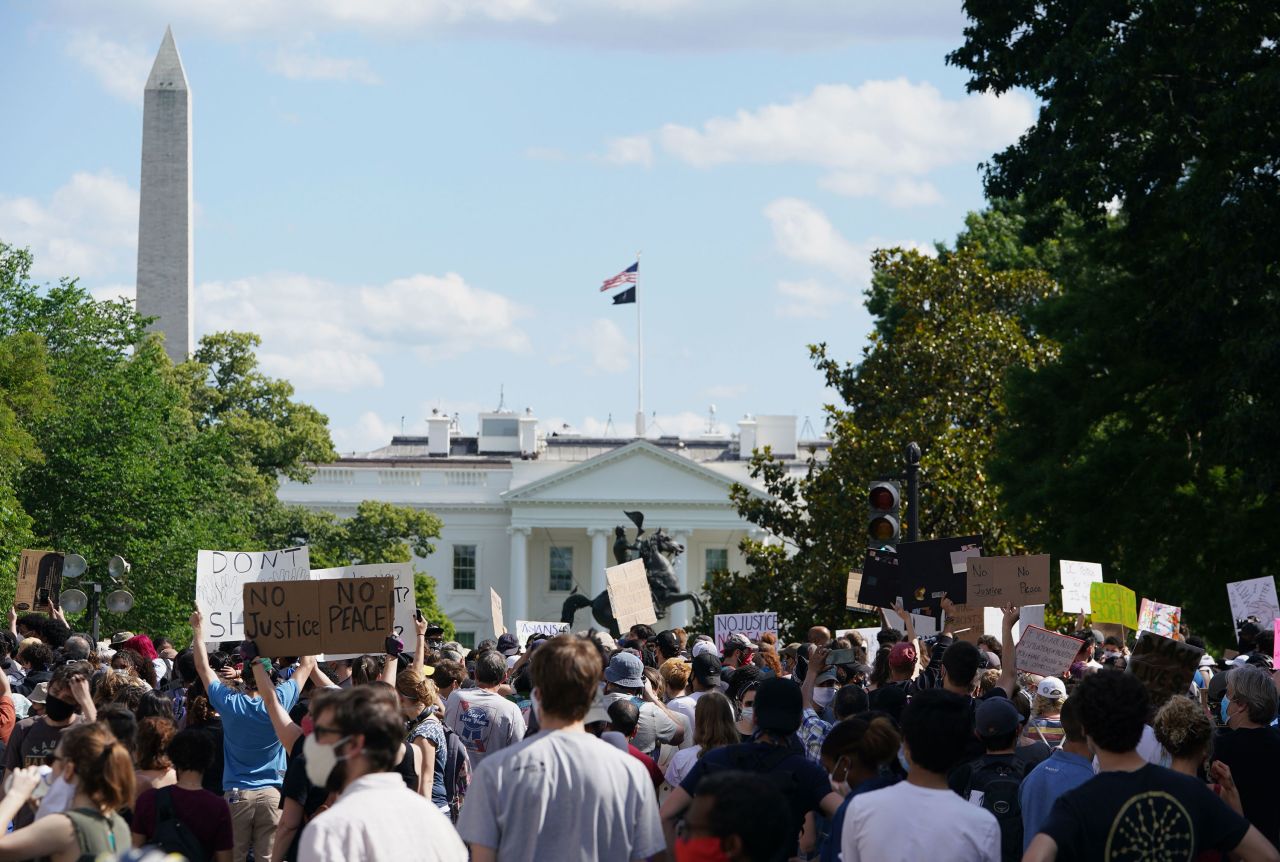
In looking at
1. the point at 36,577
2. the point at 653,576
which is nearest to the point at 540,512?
the point at 653,576

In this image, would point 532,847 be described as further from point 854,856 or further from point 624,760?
point 854,856

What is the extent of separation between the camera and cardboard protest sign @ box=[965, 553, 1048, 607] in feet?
42.0

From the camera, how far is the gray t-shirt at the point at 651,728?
8.55 metres

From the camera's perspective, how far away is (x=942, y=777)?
5316 millimetres

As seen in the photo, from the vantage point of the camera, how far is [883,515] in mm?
14172

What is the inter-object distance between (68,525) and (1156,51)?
1106 inches

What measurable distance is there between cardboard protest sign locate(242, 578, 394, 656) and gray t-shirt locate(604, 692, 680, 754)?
1.29 metres

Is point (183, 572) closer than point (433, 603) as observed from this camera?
Yes

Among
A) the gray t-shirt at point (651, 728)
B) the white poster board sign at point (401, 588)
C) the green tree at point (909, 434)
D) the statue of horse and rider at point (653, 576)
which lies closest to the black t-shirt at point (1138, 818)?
the gray t-shirt at point (651, 728)

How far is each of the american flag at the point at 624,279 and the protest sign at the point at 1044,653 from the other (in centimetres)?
6756

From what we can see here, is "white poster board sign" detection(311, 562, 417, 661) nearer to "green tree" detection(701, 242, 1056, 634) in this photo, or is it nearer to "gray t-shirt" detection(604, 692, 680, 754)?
"gray t-shirt" detection(604, 692, 680, 754)

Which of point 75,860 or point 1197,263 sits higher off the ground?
point 1197,263

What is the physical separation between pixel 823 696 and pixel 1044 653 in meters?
1.21

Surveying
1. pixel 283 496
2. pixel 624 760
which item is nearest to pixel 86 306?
pixel 283 496
